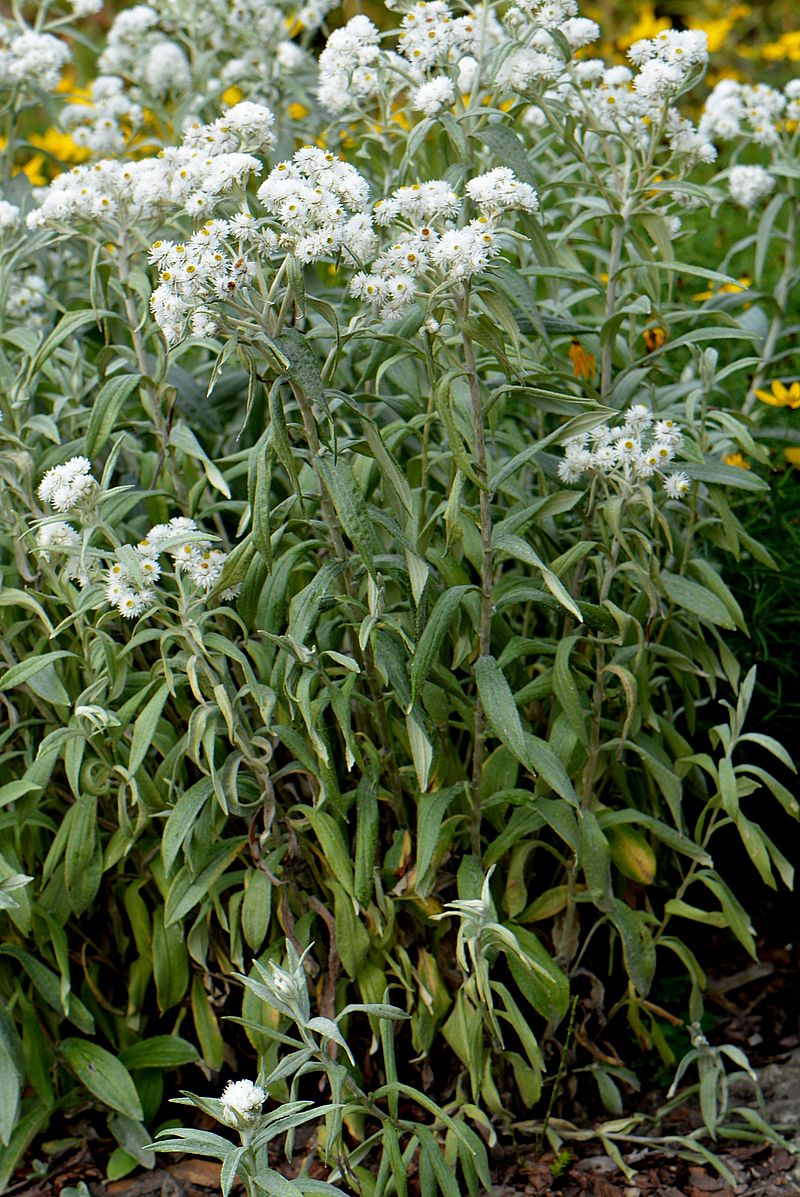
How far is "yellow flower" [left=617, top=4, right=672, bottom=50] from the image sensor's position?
7.24 m

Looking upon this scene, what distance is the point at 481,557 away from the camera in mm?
2307

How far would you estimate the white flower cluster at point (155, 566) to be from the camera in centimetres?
204

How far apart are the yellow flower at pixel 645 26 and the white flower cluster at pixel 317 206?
5371 mm

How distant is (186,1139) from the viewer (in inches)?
77.1

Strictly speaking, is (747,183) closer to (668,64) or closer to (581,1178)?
(668,64)

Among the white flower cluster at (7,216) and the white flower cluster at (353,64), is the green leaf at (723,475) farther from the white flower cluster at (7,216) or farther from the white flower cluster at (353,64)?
the white flower cluster at (7,216)

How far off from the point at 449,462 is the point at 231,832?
2.73 ft

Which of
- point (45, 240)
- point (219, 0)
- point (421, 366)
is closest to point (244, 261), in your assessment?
point (421, 366)

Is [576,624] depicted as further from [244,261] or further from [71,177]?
[71,177]

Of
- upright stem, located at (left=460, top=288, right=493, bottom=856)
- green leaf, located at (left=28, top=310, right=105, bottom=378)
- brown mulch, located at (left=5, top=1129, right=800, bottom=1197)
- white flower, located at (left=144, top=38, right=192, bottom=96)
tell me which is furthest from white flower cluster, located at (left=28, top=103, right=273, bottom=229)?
brown mulch, located at (left=5, top=1129, right=800, bottom=1197)

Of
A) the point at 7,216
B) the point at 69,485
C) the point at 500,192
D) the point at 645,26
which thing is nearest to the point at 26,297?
the point at 7,216

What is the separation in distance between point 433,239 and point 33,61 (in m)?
1.64

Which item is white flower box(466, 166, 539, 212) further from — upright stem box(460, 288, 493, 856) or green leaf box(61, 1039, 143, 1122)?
green leaf box(61, 1039, 143, 1122)

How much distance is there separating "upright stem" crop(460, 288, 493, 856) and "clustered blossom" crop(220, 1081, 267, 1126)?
69cm
